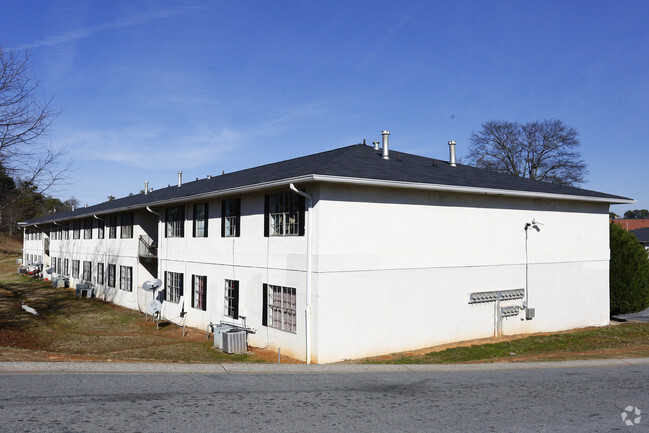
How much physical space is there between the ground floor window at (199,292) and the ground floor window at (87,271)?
55.1 feet

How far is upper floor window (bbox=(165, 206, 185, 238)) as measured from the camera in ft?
71.5

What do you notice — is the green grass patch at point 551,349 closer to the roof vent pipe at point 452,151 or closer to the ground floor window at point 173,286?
A: the roof vent pipe at point 452,151

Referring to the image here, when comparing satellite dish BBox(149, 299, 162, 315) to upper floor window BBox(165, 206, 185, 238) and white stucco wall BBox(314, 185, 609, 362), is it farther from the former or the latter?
white stucco wall BBox(314, 185, 609, 362)

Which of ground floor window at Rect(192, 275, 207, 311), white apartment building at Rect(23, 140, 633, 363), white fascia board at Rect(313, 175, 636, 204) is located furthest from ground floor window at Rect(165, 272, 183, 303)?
white fascia board at Rect(313, 175, 636, 204)

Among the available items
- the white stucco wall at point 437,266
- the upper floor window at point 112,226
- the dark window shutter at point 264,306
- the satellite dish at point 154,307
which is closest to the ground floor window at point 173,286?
the satellite dish at point 154,307

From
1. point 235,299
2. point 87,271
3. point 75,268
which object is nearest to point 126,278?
point 87,271

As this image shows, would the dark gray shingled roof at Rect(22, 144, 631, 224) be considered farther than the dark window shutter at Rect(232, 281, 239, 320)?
No

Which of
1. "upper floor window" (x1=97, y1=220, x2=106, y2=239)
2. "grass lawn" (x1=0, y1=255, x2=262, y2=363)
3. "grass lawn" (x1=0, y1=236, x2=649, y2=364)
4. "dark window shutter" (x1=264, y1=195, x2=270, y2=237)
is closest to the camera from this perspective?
"grass lawn" (x1=0, y1=236, x2=649, y2=364)

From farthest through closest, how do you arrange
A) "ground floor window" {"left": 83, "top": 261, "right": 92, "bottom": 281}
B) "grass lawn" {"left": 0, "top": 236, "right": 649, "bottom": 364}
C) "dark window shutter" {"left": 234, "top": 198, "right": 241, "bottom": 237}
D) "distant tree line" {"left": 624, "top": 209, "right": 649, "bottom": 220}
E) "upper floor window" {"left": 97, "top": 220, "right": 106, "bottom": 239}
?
"distant tree line" {"left": 624, "top": 209, "right": 649, "bottom": 220}, "ground floor window" {"left": 83, "top": 261, "right": 92, "bottom": 281}, "upper floor window" {"left": 97, "top": 220, "right": 106, "bottom": 239}, "dark window shutter" {"left": 234, "top": 198, "right": 241, "bottom": 237}, "grass lawn" {"left": 0, "top": 236, "right": 649, "bottom": 364}

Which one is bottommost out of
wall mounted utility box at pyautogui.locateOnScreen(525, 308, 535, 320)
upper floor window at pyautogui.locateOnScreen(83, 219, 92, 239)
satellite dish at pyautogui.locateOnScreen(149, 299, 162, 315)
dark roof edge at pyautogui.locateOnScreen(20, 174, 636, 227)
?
satellite dish at pyautogui.locateOnScreen(149, 299, 162, 315)

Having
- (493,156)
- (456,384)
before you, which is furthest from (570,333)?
(493,156)

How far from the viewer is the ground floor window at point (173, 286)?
2165 centimetres

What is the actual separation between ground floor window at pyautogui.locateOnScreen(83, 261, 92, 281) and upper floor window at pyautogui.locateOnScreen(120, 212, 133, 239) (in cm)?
717

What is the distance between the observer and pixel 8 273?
51.5 meters
